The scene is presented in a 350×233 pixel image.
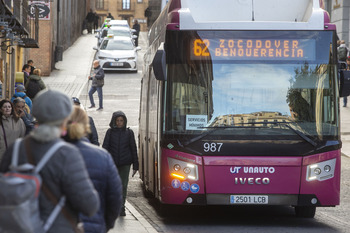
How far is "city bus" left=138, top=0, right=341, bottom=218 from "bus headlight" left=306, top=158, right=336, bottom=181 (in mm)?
13

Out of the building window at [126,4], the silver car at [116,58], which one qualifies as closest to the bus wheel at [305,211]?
the silver car at [116,58]

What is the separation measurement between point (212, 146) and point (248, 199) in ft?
2.71

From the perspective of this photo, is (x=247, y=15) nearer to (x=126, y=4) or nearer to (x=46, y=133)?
(x=46, y=133)

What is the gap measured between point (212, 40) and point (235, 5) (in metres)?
0.78

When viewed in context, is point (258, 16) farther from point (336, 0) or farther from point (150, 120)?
point (336, 0)

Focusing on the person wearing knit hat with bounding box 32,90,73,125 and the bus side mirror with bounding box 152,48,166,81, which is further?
the bus side mirror with bounding box 152,48,166,81

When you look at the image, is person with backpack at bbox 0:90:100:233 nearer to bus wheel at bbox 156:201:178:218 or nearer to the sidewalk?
the sidewalk

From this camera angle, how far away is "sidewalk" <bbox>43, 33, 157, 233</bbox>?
1091 centimetres

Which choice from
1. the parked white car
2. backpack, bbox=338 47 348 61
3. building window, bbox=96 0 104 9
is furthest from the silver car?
building window, bbox=96 0 104 9

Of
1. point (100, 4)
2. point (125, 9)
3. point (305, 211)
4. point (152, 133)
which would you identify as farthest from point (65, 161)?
point (125, 9)

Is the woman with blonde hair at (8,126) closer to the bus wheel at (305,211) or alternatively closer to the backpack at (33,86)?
the bus wheel at (305,211)

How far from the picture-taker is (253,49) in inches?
425

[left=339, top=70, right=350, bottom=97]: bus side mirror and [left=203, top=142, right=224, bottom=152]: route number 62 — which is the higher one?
[left=339, top=70, right=350, bottom=97]: bus side mirror

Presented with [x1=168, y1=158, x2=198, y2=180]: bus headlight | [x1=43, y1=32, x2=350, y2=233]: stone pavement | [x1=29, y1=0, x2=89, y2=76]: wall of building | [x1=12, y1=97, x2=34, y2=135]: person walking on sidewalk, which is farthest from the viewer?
[x1=29, y1=0, x2=89, y2=76]: wall of building
